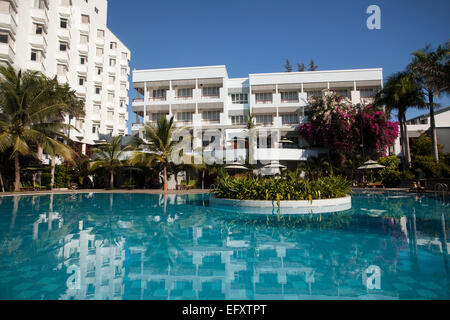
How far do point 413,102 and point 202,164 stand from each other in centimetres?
1903

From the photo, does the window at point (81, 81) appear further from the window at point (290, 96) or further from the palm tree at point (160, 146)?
the window at point (290, 96)

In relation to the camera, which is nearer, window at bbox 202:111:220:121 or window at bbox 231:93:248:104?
window at bbox 202:111:220:121

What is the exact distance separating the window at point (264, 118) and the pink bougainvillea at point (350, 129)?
533 centimetres

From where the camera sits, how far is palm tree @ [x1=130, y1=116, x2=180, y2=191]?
22.9 m

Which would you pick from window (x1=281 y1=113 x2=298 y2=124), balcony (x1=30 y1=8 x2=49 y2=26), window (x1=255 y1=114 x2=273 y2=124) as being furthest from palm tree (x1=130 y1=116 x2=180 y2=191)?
balcony (x1=30 y1=8 x2=49 y2=26)

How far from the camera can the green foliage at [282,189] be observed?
11.4m

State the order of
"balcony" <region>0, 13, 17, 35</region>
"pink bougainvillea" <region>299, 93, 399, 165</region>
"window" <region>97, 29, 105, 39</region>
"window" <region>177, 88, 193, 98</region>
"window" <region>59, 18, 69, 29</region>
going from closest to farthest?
"balcony" <region>0, 13, 17, 35</region> < "pink bougainvillea" <region>299, 93, 399, 165</region> < "window" <region>59, 18, 69, 29</region> < "window" <region>177, 88, 193, 98</region> < "window" <region>97, 29, 105, 39</region>

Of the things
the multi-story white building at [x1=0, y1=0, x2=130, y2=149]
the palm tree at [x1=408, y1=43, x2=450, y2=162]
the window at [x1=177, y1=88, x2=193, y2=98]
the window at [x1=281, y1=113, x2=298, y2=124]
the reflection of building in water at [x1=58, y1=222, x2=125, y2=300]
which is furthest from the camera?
the window at [x1=177, y1=88, x2=193, y2=98]

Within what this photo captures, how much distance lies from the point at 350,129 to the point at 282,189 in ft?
57.8

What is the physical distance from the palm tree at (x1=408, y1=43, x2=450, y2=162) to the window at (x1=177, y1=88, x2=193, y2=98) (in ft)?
72.3

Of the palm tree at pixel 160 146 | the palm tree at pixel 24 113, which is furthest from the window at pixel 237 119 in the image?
the palm tree at pixel 24 113

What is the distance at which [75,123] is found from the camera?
30.9 meters

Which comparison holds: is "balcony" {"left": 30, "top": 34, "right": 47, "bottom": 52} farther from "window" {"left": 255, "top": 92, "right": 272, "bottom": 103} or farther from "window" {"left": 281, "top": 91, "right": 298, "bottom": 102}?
"window" {"left": 281, "top": 91, "right": 298, "bottom": 102}
